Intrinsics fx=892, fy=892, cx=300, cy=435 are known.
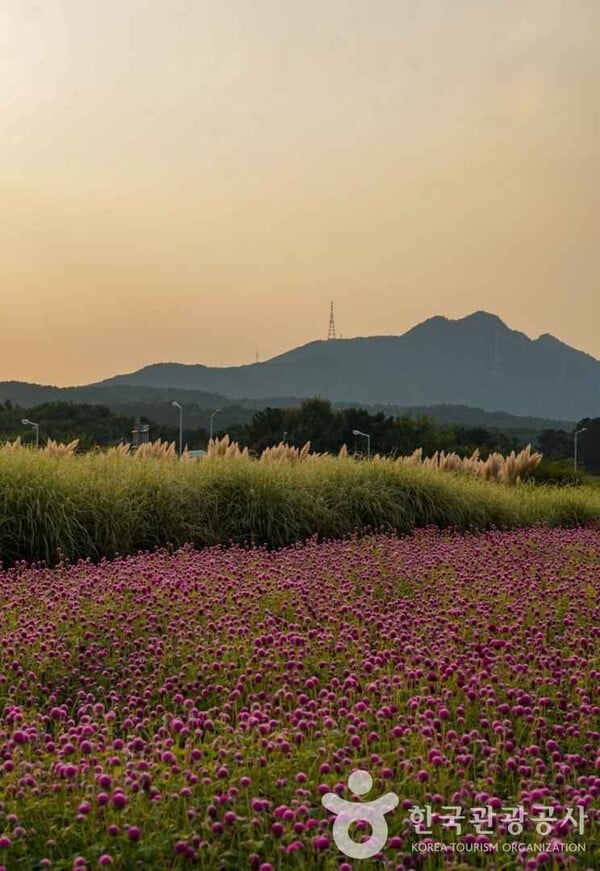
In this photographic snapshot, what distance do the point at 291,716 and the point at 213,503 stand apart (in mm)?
6633

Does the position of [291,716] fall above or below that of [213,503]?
below

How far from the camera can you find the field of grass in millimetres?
8875

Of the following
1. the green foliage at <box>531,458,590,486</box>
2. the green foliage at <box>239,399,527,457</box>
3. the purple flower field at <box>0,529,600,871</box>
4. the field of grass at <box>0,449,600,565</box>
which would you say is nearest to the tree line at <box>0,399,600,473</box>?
the green foliage at <box>239,399,527,457</box>

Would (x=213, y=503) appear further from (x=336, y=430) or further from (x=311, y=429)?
(x=311, y=429)

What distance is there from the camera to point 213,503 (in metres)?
10.1

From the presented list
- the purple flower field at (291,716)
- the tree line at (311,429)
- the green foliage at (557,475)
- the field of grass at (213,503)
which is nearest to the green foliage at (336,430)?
the tree line at (311,429)

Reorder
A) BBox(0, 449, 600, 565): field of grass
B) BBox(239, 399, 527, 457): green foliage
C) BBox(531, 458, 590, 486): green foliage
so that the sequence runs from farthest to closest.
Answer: BBox(239, 399, 527, 457): green foliage, BBox(531, 458, 590, 486): green foliage, BBox(0, 449, 600, 565): field of grass

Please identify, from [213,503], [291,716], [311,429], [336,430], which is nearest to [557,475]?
[213,503]

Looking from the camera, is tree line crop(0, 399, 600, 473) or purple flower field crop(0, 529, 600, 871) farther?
tree line crop(0, 399, 600, 473)

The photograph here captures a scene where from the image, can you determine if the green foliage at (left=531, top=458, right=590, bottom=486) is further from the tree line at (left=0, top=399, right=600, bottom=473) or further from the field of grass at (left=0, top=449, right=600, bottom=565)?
the tree line at (left=0, top=399, right=600, bottom=473)

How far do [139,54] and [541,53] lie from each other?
20.7 feet

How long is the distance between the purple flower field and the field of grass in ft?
6.47

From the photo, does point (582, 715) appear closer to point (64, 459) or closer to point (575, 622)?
point (575, 622)

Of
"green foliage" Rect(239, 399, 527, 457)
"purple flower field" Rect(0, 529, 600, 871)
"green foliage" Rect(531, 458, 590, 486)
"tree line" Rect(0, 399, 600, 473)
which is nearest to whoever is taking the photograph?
"purple flower field" Rect(0, 529, 600, 871)
